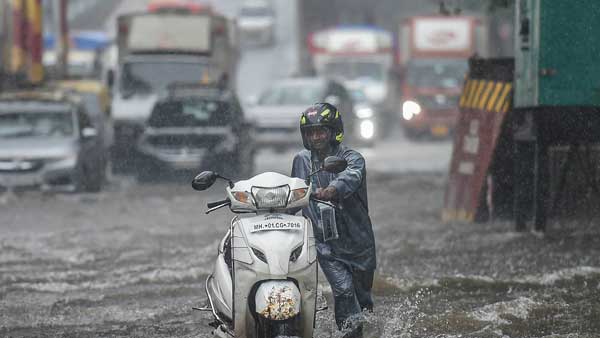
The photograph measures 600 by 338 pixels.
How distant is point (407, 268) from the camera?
12469 mm

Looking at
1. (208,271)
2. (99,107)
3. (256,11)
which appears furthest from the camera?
(256,11)

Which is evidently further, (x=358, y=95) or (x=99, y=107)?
(x=358, y=95)

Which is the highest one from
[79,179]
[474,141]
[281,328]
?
[281,328]

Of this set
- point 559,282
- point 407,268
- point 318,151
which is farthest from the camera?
point 407,268

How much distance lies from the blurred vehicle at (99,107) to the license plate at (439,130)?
11.6 m

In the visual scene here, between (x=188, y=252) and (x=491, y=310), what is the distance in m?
4.86

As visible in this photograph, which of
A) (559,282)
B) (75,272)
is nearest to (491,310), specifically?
(559,282)

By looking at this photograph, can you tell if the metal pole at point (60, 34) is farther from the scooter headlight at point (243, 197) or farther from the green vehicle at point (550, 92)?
the scooter headlight at point (243, 197)

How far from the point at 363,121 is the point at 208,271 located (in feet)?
68.4

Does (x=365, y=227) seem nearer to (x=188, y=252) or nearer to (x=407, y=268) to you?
(x=407, y=268)

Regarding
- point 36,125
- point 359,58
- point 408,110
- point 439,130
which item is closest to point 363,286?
point 408,110

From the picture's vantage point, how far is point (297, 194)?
7.27 m

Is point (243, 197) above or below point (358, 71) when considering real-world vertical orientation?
above

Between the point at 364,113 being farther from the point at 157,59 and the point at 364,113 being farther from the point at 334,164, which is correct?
the point at 334,164
